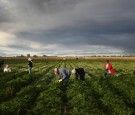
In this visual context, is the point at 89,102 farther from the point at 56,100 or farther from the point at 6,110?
the point at 6,110

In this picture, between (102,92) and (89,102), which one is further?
(102,92)

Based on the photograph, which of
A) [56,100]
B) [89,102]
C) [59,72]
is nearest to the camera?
[89,102]

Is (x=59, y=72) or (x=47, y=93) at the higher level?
(x=59, y=72)

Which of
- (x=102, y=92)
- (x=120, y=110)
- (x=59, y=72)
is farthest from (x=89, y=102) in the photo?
(x=59, y=72)

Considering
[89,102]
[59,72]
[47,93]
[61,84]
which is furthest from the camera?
[61,84]

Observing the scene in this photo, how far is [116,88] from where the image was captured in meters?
21.8

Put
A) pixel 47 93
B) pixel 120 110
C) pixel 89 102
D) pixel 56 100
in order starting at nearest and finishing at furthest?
1. pixel 120 110
2. pixel 89 102
3. pixel 56 100
4. pixel 47 93

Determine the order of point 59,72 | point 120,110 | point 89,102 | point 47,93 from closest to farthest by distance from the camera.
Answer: point 120,110, point 89,102, point 47,93, point 59,72

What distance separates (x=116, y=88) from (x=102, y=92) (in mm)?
2571

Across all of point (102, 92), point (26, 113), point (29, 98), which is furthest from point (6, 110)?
point (102, 92)

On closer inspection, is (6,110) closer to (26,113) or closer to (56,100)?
(26,113)

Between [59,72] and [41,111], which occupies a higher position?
[59,72]

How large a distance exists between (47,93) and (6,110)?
4577 mm

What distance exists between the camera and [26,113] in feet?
48.4
